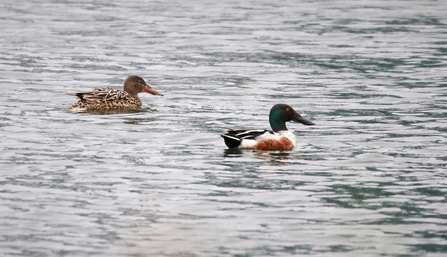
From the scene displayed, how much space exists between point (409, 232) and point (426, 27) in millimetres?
21523

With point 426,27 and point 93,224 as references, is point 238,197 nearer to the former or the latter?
point 93,224

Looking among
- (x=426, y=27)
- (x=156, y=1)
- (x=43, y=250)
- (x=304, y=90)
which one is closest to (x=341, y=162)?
(x=43, y=250)

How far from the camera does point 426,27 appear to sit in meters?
31.4

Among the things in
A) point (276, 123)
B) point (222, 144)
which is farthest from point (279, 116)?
point (222, 144)

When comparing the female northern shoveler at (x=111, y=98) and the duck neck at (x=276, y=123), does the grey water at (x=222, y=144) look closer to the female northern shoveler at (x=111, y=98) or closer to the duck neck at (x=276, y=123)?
the female northern shoveler at (x=111, y=98)

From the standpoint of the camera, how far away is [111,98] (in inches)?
733

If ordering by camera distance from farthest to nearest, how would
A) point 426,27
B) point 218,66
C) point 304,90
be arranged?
point 426,27 < point 218,66 < point 304,90

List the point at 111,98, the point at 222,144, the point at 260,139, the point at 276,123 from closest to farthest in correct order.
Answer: the point at 260,139 → the point at 222,144 → the point at 276,123 → the point at 111,98

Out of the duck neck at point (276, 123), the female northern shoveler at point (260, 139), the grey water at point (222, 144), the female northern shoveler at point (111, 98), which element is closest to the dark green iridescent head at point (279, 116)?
the duck neck at point (276, 123)

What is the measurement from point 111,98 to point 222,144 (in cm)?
368

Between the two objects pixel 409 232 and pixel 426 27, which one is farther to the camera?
pixel 426 27

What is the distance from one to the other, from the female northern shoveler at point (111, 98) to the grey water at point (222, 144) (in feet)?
0.88

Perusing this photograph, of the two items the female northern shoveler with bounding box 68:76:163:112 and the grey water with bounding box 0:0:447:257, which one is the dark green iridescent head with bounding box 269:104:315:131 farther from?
the female northern shoveler with bounding box 68:76:163:112

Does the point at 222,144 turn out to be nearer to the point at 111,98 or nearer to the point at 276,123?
the point at 276,123
